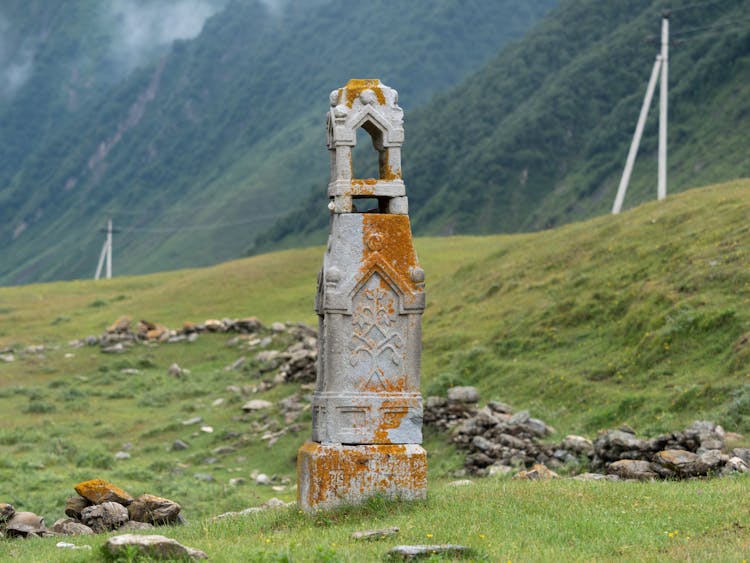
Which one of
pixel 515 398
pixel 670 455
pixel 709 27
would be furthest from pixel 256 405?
pixel 709 27

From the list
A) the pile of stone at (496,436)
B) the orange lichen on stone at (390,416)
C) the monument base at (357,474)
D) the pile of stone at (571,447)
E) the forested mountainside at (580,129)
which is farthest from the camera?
the forested mountainside at (580,129)

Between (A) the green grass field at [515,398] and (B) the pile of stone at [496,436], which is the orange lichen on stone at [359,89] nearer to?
(A) the green grass field at [515,398]

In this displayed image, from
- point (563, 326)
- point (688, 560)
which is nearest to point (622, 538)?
point (688, 560)

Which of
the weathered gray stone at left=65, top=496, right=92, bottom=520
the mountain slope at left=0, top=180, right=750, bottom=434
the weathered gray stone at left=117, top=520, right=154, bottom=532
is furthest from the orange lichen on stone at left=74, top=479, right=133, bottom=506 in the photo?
the mountain slope at left=0, top=180, right=750, bottom=434

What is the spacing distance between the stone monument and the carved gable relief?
0.01m

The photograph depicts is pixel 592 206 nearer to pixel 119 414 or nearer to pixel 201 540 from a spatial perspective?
pixel 119 414

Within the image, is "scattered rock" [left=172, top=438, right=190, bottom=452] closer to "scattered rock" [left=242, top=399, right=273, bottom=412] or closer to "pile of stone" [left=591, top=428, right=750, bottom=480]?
"scattered rock" [left=242, top=399, right=273, bottom=412]

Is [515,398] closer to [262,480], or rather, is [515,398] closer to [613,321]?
[613,321]

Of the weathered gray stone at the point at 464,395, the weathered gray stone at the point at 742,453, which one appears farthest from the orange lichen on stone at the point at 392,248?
the weathered gray stone at the point at 464,395

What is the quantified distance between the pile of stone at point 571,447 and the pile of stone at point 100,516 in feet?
18.9

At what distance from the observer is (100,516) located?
14133 mm

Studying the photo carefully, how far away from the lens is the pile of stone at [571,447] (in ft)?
48.9

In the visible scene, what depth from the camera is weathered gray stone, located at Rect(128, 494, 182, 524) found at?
1404 centimetres

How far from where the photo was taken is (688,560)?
29.6ft
